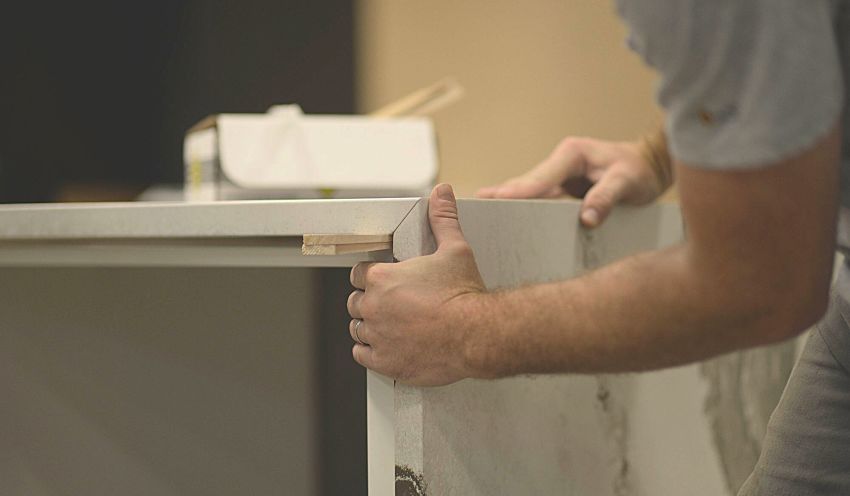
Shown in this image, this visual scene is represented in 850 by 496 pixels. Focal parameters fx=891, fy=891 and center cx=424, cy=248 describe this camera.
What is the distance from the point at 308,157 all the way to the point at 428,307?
1.63 ft

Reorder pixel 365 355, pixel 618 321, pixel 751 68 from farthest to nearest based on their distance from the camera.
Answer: pixel 365 355 < pixel 618 321 < pixel 751 68

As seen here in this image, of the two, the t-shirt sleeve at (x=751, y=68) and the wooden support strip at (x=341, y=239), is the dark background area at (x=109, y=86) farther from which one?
the t-shirt sleeve at (x=751, y=68)

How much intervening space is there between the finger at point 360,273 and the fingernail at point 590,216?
251 mm

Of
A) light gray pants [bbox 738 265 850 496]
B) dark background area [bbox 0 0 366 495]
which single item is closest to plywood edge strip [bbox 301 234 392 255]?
light gray pants [bbox 738 265 850 496]

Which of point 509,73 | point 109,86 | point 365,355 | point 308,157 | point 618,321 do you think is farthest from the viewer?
point 109,86

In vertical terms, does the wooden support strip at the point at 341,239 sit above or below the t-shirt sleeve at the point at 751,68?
below

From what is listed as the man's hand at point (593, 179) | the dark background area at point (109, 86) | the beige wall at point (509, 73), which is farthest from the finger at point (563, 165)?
the dark background area at point (109, 86)

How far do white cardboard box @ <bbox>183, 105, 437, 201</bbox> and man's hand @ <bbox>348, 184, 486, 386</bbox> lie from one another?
0.44 m

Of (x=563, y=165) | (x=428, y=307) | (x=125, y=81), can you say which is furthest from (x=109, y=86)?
(x=428, y=307)

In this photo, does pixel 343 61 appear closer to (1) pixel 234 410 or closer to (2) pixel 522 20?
(2) pixel 522 20

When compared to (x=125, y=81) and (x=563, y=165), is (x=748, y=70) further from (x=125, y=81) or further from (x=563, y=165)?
(x=125, y=81)

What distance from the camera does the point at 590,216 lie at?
807 mm

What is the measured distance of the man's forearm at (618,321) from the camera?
1.67ft

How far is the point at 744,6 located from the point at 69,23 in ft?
7.86
